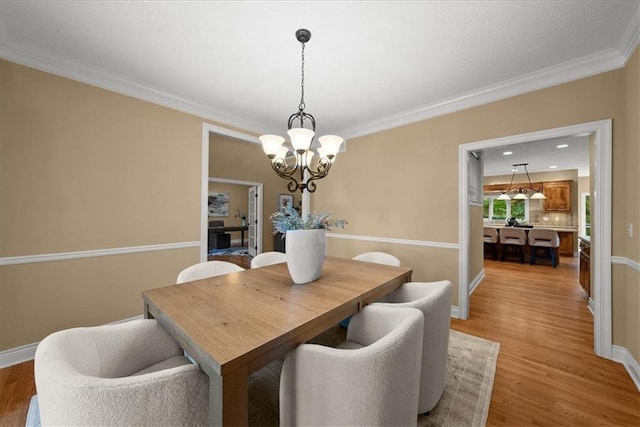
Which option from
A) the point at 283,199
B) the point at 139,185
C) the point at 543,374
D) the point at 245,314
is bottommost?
the point at 543,374

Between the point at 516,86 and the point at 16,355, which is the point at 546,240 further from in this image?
the point at 16,355

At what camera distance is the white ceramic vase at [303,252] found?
5.36 feet

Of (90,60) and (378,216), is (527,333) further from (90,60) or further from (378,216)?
(90,60)

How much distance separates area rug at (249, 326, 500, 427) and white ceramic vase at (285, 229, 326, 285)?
79 cm

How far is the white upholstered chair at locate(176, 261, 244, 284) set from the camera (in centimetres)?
186

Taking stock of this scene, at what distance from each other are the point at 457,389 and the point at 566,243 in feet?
24.4

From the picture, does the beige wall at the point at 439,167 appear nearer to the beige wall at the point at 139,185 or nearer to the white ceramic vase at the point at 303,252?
the beige wall at the point at 139,185

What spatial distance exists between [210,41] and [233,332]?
2.14m

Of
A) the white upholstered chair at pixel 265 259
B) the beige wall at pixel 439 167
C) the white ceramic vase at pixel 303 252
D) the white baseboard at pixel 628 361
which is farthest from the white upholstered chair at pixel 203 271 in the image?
the white baseboard at pixel 628 361

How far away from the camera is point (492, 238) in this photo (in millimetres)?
5914

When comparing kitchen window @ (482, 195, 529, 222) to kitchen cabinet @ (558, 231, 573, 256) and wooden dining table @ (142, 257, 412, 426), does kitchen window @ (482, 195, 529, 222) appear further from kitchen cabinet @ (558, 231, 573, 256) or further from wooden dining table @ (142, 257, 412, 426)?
wooden dining table @ (142, 257, 412, 426)

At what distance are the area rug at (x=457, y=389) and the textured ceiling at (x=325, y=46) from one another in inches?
102

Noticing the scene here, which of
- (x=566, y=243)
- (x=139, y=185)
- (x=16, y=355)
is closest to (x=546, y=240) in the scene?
(x=566, y=243)

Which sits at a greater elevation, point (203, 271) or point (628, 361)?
point (203, 271)
